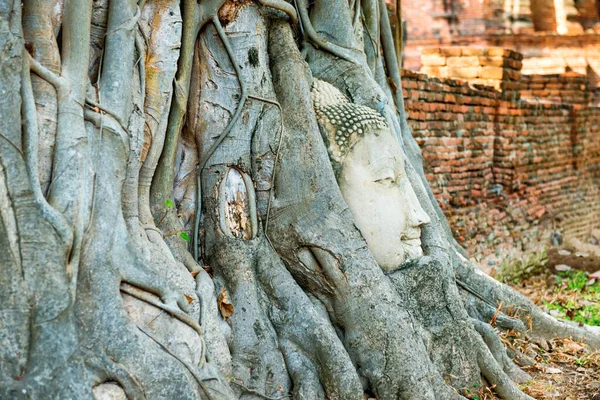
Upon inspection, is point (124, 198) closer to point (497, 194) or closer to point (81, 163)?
point (81, 163)

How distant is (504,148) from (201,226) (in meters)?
5.71

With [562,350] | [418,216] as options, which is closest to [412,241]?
[418,216]

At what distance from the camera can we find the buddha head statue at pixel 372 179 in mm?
4047

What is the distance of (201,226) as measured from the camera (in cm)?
375

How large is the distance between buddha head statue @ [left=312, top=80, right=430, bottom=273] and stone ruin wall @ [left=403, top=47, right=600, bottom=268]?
3020 millimetres

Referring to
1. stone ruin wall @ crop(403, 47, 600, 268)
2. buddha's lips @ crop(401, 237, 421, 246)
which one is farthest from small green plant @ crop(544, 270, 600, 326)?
buddha's lips @ crop(401, 237, 421, 246)

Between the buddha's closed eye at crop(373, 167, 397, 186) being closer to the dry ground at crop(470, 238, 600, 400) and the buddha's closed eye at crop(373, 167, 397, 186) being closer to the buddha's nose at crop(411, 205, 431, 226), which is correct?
the buddha's nose at crop(411, 205, 431, 226)

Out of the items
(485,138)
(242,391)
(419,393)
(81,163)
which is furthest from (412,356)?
(485,138)

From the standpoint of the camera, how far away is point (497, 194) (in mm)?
8703

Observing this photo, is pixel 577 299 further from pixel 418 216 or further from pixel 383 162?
pixel 383 162

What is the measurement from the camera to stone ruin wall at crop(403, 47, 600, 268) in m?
7.68

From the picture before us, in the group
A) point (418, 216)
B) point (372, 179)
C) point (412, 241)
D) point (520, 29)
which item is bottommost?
point (412, 241)

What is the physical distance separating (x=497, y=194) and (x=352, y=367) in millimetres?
5626

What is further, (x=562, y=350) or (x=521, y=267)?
(x=521, y=267)
